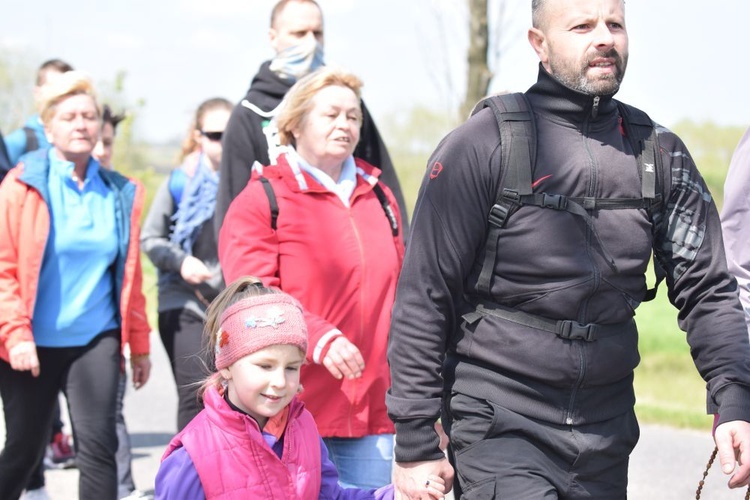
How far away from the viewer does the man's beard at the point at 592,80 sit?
3.26 metres

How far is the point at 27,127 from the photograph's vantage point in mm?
6742

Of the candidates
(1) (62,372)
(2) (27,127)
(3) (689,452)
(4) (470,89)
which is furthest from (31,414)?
(4) (470,89)

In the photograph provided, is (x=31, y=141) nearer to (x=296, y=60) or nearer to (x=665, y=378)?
(x=296, y=60)

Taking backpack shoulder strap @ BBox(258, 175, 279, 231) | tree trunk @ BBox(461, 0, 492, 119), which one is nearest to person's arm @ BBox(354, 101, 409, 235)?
backpack shoulder strap @ BBox(258, 175, 279, 231)

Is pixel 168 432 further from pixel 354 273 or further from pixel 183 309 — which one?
pixel 354 273

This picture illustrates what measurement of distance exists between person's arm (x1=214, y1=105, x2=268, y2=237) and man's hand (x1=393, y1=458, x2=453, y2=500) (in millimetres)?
2011

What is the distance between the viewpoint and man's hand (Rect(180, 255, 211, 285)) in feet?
19.2

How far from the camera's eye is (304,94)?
4.47 meters

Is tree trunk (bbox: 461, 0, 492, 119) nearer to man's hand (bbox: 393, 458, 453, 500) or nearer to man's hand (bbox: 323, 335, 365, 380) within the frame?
man's hand (bbox: 323, 335, 365, 380)

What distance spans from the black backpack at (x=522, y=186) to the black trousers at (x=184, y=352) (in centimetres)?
274

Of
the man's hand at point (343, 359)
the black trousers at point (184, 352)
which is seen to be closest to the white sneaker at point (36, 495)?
the black trousers at point (184, 352)

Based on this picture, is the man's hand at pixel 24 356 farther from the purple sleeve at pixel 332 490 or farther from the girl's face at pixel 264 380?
the purple sleeve at pixel 332 490

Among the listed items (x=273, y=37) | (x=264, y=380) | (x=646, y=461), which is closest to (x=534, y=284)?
(x=264, y=380)

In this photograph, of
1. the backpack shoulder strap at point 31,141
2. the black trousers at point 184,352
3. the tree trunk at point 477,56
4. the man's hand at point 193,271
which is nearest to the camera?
the black trousers at point 184,352
